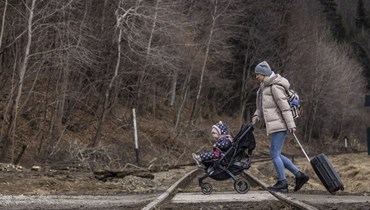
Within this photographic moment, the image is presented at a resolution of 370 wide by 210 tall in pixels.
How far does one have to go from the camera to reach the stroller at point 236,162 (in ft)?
33.6

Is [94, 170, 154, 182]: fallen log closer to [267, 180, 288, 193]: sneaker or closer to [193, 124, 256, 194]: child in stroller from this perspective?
[193, 124, 256, 194]: child in stroller

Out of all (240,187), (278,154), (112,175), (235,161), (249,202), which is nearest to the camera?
(249,202)

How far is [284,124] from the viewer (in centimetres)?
986

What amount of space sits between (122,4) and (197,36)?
43.4 feet

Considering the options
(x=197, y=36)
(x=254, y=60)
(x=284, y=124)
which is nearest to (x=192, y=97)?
(x=254, y=60)

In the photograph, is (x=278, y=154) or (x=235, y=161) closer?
(x=278, y=154)

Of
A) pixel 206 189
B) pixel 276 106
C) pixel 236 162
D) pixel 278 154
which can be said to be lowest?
pixel 206 189

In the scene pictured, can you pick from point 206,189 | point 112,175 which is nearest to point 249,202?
point 206,189

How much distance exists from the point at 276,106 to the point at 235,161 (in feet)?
4.02

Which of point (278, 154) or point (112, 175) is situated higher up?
point (278, 154)

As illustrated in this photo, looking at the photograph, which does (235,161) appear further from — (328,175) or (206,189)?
(328,175)

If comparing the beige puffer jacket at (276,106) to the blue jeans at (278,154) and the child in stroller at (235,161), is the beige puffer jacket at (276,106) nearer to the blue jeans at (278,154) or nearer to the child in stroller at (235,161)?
the blue jeans at (278,154)

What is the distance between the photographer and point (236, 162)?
1051cm

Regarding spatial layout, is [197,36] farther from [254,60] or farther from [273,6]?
[273,6]
